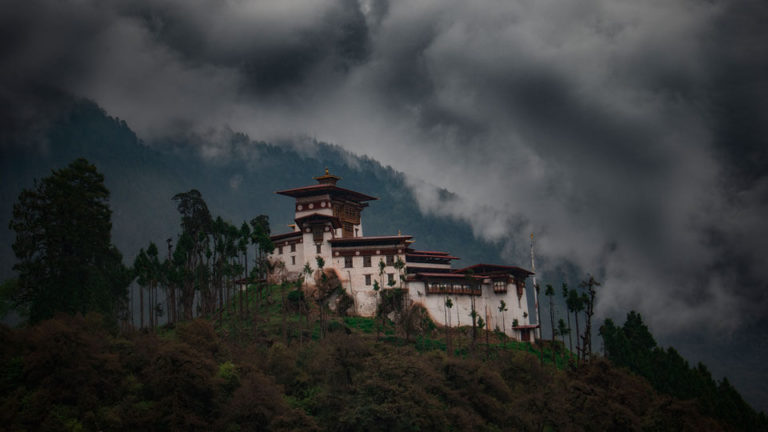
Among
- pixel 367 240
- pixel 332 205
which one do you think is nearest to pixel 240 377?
pixel 367 240

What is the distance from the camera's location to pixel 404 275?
289 ft

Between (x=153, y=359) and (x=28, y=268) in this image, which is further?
(x=28, y=268)

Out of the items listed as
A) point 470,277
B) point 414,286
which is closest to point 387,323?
point 414,286

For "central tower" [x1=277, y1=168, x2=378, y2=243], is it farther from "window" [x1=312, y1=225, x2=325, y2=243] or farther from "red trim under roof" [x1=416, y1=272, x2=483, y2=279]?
"red trim under roof" [x1=416, y1=272, x2=483, y2=279]

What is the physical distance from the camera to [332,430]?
143 ft

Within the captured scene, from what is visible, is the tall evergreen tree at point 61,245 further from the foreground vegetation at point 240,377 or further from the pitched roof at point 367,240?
the pitched roof at point 367,240

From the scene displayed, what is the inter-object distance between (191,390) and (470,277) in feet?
163

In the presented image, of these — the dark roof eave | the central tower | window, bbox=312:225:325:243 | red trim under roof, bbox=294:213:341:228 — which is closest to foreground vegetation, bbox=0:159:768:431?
window, bbox=312:225:325:243

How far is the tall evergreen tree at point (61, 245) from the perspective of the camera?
173ft

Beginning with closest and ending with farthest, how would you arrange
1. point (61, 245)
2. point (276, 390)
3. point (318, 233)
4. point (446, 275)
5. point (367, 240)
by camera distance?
point (276, 390) → point (61, 245) → point (446, 275) → point (367, 240) → point (318, 233)

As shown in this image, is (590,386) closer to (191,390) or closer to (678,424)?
(678,424)

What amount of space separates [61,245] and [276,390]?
24932 millimetres

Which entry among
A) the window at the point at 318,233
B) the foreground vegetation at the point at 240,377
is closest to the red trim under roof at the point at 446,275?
the window at the point at 318,233

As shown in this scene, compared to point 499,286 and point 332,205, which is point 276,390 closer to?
point 499,286
